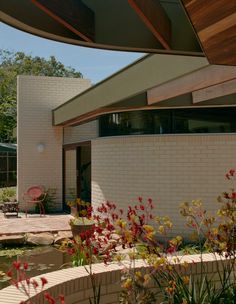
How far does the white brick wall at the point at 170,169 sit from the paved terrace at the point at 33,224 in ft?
6.38

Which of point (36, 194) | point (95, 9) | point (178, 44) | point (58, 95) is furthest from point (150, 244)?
point (58, 95)

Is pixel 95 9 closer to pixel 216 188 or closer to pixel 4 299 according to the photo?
pixel 4 299

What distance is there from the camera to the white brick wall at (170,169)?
909cm

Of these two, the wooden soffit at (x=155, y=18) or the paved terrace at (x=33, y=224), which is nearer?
the wooden soffit at (x=155, y=18)

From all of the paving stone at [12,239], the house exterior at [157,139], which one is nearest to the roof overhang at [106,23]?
the house exterior at [157,139]

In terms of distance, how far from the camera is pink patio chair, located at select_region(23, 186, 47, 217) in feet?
46.9

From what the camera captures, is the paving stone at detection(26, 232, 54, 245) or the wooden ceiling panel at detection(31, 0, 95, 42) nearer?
the wooden ceiling panel at detection(31, 0, 95, 42)

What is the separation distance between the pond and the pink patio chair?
180 inches

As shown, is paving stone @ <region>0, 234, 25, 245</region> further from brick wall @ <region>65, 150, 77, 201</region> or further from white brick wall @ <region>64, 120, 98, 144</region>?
white brick wall @ <region>64, 120, 98, 144</region>

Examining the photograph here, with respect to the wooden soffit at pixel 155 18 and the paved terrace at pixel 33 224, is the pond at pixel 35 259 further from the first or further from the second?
the wooden soffit at pixel 155 18

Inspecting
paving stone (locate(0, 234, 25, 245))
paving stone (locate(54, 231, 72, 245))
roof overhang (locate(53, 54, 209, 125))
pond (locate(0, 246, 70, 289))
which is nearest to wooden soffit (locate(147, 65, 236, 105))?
roof overhang (locate(53, 54, 209, 125))

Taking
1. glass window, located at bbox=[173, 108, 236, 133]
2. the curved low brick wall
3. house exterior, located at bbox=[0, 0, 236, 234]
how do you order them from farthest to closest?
glass window, located at bbox=[173, 108, 236, 133], the curved low brick wall, house exterior, located at bbox=[0, 0, 236, 234]

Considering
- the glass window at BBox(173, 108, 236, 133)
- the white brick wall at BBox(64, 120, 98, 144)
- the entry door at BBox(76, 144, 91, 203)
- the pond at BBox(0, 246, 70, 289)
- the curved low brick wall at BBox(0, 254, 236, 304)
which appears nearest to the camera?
the curved low brick wall at BBox(0, 254, 236, 304)

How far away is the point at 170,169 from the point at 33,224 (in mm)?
4650
